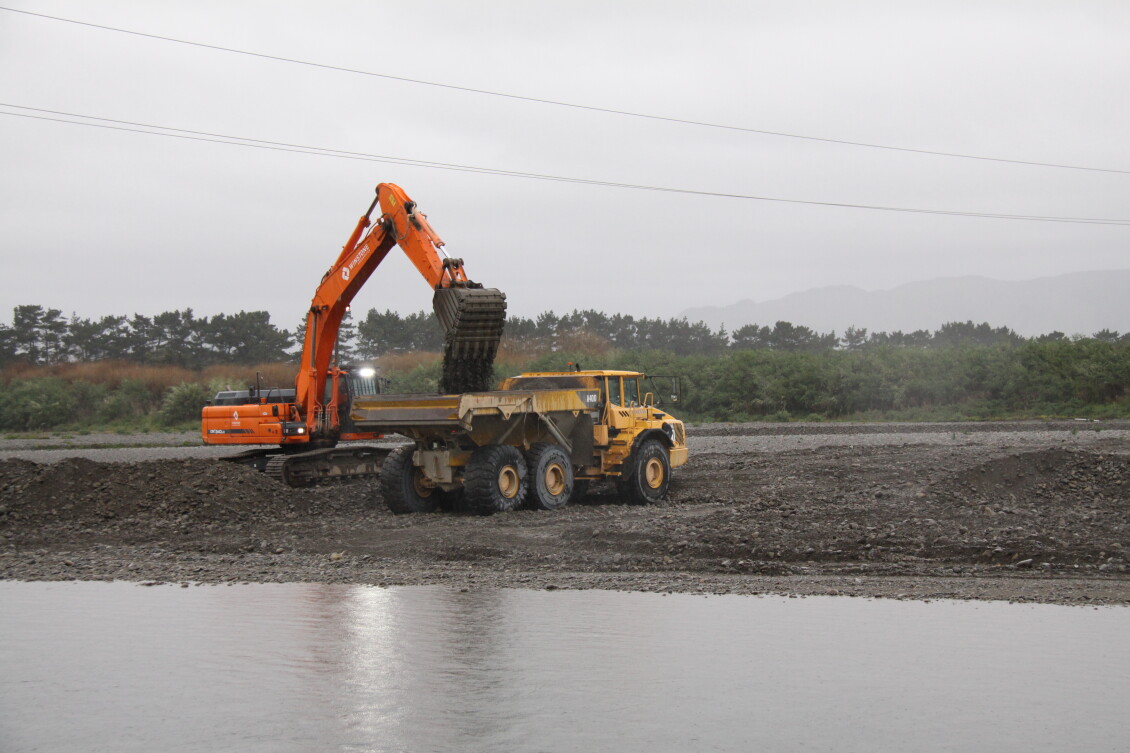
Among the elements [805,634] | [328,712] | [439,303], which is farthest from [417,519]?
[328,712]

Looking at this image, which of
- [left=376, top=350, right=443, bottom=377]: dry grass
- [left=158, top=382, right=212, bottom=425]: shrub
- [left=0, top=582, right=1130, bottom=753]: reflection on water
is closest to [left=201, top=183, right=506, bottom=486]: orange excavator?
[left=0, top=582, right=1130, bottom=753]: reflection on water

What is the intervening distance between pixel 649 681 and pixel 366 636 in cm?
267

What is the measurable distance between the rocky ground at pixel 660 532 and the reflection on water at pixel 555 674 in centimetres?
123

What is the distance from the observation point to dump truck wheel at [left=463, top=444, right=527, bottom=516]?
56.0ft

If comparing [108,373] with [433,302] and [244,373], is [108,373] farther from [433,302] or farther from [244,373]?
[433,302]

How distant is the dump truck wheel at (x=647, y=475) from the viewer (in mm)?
19125

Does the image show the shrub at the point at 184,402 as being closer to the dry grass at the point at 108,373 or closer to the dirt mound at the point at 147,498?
the dry grass at the point at 108,373

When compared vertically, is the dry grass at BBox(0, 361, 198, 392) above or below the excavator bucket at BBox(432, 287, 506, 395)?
above

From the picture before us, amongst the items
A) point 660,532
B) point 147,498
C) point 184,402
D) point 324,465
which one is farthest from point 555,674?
point 184,402

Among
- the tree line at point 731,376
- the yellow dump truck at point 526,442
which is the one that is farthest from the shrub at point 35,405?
the yellow dump truck at point 526,442

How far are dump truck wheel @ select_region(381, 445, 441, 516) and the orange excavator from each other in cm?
138

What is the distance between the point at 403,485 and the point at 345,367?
5.66 meters

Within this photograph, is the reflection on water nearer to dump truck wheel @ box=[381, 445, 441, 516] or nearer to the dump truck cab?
dump truck wheel @ box=[381, 445, 441, 516]

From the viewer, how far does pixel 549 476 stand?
59.8ft
